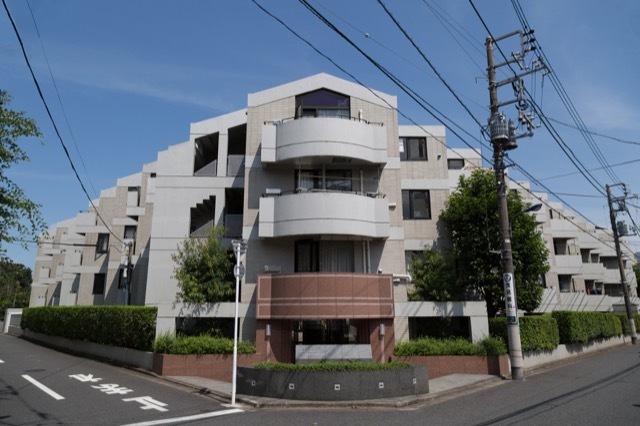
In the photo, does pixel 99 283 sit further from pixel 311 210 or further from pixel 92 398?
pixel 311 210

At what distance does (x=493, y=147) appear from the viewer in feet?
51.8

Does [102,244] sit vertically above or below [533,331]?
above

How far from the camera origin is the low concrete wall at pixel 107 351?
16422mm

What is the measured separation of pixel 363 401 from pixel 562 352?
1434 centimetres

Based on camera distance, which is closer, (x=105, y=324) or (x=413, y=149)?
(x=105, y=324)

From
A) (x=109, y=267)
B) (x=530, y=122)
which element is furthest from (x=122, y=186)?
(x=530, y=122)

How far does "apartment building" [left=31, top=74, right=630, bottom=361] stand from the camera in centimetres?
1533

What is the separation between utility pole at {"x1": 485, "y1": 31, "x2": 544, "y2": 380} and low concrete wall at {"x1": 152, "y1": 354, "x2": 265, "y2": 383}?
8791 millimetres

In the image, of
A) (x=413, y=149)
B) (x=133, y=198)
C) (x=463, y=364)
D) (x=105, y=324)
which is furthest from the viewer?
(x=133, y=198)

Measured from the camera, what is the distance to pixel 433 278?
17500 mm

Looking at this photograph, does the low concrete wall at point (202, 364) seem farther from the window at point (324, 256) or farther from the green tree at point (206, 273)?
the window at point (324, 256)

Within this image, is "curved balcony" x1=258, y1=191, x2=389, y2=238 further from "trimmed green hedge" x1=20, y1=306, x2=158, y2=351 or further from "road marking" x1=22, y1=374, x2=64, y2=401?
"road marking" x1=22, y1=374, x2=64, y2=401

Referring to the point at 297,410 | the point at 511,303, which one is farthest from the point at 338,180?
the point at 297,410

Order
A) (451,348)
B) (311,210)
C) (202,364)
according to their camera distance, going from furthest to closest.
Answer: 1. (311,210)
2. (451,348)
3. (202,364)
